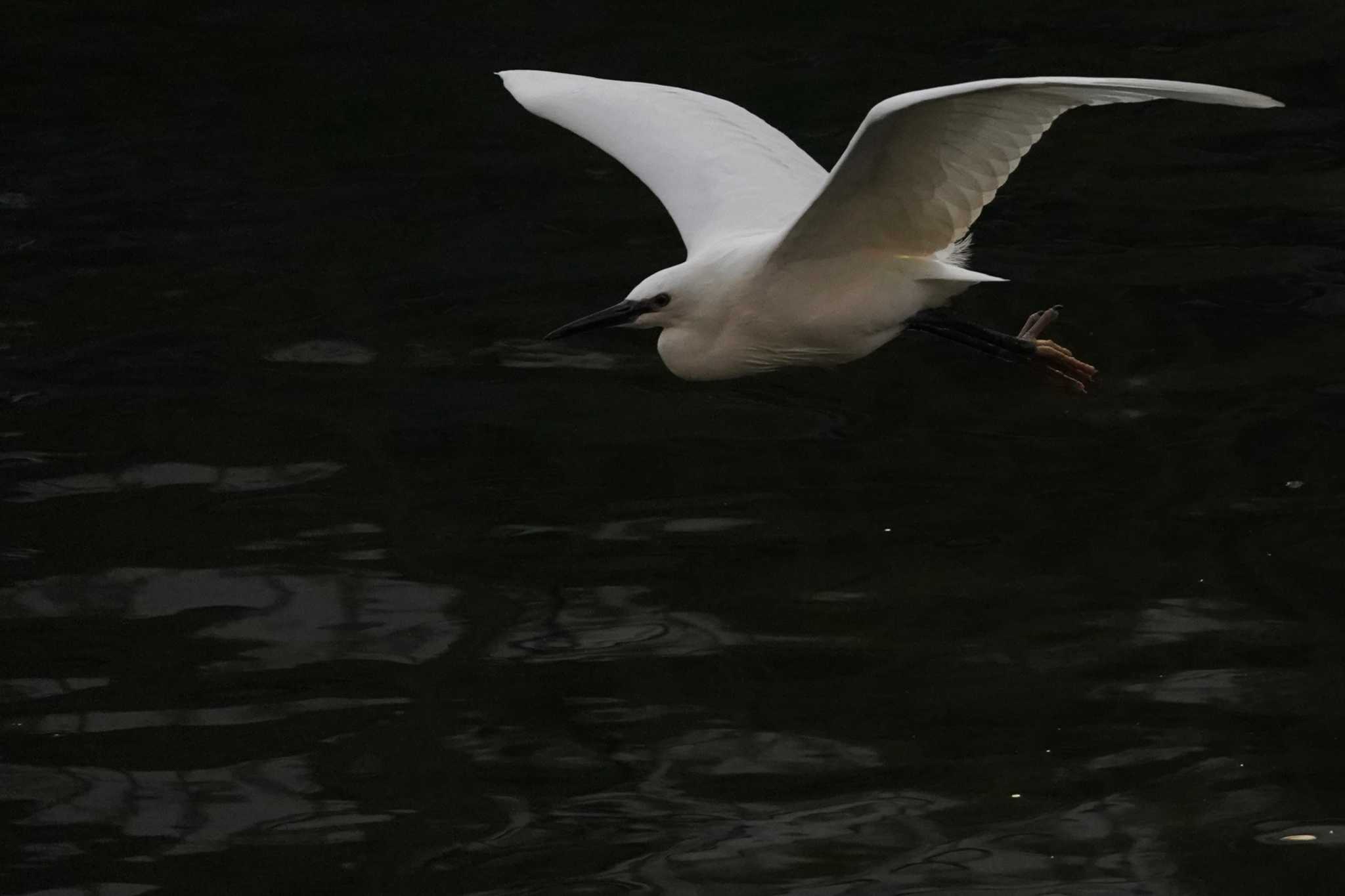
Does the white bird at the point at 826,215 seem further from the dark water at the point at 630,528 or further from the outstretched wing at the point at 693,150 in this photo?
the dark water at the point at 630,528

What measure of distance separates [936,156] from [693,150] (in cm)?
134

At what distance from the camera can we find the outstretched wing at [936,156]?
385 centimetres

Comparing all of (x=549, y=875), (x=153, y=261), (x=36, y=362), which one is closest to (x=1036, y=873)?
(x=549, y=875)

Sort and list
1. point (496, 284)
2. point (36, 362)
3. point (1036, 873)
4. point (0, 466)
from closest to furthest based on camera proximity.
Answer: point (1036, 873) → point (0, 466) → point (36, 362) → point (496, 284)

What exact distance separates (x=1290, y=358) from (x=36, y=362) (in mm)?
4270

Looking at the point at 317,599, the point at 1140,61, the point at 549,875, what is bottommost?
the point at 549,875

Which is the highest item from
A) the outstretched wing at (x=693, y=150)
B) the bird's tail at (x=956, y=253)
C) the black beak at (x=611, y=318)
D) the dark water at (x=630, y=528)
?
the outstretched wing at (x=693, y=150)

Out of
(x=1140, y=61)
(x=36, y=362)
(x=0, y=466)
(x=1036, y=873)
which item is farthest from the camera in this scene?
(x=1140, y=61)

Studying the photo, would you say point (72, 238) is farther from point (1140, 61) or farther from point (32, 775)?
point (1140, 61)

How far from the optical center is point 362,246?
784 cm

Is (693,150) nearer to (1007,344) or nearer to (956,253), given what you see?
(956,253)

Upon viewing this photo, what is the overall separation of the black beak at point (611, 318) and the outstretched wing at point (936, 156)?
44cm

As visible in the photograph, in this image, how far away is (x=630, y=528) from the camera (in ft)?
19.1

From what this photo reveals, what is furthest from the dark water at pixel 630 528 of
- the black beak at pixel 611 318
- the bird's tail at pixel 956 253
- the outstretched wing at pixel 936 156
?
the outstretched wing at pixel 936 156
